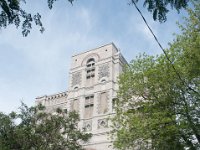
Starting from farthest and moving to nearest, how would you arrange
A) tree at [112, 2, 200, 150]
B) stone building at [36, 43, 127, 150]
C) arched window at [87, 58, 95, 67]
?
arched window at [87, 58, 95, 67], stone building at [36, 43, 127, 150], tree at [112, 2, 200, 150]

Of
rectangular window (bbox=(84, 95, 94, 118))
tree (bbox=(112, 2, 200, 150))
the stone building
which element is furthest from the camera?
rectangular window (bbox=(84, 95, 94, 118))

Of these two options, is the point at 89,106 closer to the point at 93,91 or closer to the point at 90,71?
the point at 93,91

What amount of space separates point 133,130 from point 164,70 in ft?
13.9

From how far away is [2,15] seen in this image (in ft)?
15.1

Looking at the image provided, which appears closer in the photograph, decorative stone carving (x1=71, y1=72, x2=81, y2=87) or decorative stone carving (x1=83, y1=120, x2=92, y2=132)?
decorative stone carving (x1=83, y1=120, x2=92, y2=132)

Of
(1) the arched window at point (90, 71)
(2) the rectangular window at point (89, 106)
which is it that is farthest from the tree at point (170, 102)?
(1) the arched window at point (90, 71)

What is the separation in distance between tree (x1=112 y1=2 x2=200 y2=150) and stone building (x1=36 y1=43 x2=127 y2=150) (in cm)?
1657

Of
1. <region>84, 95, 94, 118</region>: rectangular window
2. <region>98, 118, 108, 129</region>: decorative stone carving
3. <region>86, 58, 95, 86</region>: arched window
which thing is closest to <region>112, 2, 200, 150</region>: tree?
<region>98, 118, 108, 129</region>: decorative stone carving

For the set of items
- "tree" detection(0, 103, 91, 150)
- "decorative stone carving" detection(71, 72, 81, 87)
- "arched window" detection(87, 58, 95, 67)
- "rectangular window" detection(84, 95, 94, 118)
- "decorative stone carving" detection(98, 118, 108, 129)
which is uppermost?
"arched window" detection(87, 58, 95, 67)

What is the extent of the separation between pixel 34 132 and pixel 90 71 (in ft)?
67.7

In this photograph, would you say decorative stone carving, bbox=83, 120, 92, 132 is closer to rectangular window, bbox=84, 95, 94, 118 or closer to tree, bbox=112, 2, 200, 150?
rectangular window, bbox=84, 95, 94, 118

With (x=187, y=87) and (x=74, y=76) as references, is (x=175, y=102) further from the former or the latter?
(x=74, y=76)

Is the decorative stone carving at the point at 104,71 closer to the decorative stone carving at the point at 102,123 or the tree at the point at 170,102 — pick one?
the decorative stone carving at the point at 102,123

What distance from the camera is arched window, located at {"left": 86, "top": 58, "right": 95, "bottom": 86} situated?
1718 inches
